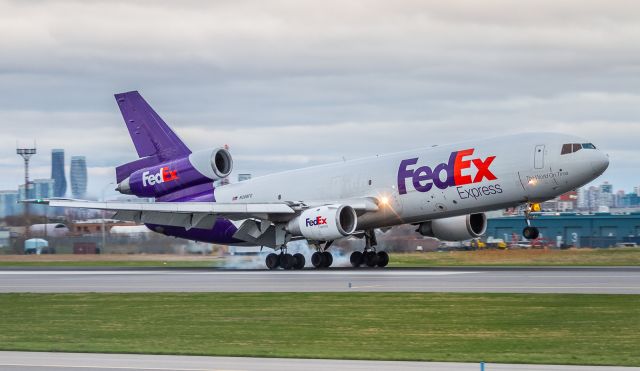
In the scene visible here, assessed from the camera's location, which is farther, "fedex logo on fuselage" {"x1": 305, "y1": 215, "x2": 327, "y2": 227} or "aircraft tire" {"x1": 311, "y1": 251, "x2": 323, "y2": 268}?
"aircraft tire" {"x1": 311, "y1": 251, "x2": 323, "y2": 268}

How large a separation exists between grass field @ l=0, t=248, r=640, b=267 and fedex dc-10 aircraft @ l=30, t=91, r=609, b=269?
5.53 meters

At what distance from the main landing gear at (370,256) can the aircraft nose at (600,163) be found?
511 inches

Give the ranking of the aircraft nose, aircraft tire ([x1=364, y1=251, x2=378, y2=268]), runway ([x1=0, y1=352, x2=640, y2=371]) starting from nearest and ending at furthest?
1. runway ([x1=0, y1=352, x2=640, y2=371])
2. the aircraft nose
3. aircraft tire ([x1=364, y1=251, x2=378, y2=268])

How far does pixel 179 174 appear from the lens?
189 ft

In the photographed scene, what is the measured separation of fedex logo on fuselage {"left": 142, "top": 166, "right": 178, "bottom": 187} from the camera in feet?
190

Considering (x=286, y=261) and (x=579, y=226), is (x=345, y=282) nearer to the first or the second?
(x=286, y=261)

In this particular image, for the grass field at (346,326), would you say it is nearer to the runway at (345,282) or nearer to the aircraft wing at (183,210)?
the runway at (345,282)

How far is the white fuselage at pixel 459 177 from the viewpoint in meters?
45.5

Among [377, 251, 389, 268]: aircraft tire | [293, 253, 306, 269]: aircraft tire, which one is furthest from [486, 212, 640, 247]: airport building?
[293, 253, 306, 269]: aircraft tire

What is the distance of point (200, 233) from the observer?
59.1 metres

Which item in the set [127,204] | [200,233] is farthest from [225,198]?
[127,204]

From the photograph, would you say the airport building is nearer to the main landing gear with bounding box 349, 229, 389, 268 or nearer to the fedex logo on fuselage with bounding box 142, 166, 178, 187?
the main landing gear with bounding box 349, 229, 389, 268

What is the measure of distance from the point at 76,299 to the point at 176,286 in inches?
240

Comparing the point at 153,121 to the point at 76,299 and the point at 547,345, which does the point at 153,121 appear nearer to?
the point at 76,299
